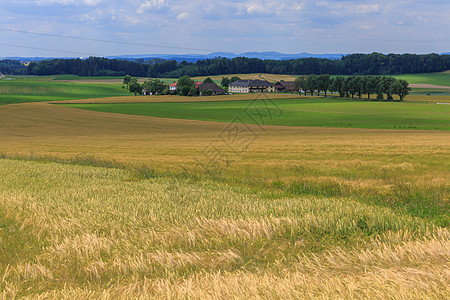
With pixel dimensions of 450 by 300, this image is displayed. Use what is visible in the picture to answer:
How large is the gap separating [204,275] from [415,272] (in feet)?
9.17

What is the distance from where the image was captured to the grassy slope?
4848 millimetres

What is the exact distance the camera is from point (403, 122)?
6644cm

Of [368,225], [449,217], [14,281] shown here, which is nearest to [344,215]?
[368,225]

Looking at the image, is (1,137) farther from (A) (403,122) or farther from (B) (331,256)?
(A) (403,122)

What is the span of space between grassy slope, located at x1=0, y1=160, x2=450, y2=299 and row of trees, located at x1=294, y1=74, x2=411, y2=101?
119m

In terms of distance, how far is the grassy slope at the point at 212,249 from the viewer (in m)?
4.85

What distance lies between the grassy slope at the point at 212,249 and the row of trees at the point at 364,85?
118939mm

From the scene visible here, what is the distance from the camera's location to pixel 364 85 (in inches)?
4948

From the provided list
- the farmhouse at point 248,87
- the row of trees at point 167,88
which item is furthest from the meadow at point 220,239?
the farmhouse at point 248,87

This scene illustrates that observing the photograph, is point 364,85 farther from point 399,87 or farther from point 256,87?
point 256,87

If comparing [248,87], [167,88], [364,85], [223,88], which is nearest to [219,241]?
[364,85]

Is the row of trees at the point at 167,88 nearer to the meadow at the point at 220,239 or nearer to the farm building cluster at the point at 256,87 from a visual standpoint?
the farm building cluster at the point at 256,87

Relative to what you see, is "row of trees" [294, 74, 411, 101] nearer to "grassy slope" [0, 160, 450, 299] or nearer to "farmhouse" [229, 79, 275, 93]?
"farmhouse" [229, 79, 275, 93]

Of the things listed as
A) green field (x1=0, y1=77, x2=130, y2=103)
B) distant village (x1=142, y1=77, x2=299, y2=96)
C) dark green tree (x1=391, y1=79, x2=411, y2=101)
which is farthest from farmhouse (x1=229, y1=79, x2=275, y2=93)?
dark green tree (x1=391, y1=79, x2=411, y2=101)
